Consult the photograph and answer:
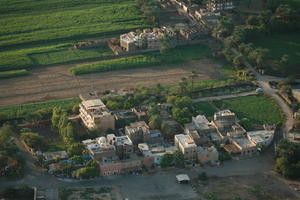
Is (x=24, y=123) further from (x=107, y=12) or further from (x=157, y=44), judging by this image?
(x=107, y=12)

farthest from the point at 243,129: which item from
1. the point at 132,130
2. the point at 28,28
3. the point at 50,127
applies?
the point at 28,28

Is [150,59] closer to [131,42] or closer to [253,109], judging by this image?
[131,42]

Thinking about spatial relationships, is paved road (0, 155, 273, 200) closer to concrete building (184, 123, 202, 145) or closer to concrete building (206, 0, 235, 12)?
concrete building (184, 123, 202, 145)

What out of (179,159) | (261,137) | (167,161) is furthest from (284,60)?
(167,161)

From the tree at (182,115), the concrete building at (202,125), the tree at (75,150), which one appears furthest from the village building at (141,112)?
the tree at (75,150)

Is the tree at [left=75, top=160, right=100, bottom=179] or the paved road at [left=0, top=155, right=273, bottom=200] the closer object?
the paved road at [left=0, top=155, right=273, bottom=200]

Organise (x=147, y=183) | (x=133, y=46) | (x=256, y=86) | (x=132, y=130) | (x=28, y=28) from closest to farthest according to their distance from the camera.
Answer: (x=147, y=183), (x=132, y=130), (x=256, y=86), (x=133, y=46), (x=28, y=28)

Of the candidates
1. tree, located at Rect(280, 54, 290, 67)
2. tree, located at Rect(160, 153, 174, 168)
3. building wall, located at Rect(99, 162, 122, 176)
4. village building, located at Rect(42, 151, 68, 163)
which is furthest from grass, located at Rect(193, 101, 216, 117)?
village building, located at Rect(42, 151, 68, 163)
